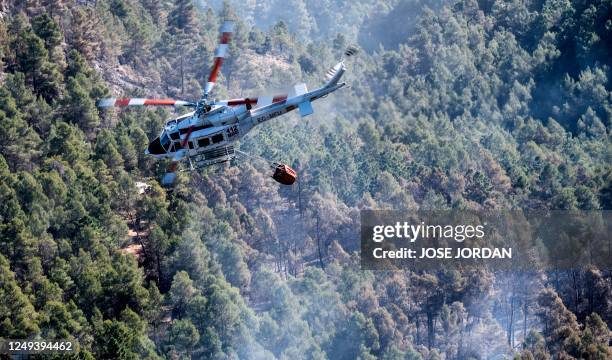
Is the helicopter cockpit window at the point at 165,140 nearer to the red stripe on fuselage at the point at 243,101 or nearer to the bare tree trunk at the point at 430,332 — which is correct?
the red stripe on fuselage at the point at 243,101

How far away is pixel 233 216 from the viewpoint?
440ft

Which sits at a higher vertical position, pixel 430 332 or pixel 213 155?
pixel 213 155

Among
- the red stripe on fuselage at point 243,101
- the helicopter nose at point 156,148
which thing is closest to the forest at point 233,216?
the helicopter nose at point 156,148

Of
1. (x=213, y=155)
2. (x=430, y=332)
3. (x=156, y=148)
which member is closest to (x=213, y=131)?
(x=213, y=155)

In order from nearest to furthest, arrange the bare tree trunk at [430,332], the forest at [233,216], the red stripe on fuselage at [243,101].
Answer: the red stripe on fuselage at [243,101] < the forest at [233,216] < the bare tree trunk at [430,332]

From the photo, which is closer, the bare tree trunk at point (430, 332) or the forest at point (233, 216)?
the forest at point (233, 216)

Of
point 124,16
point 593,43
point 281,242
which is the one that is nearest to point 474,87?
point 593,43

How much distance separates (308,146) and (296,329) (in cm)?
4204

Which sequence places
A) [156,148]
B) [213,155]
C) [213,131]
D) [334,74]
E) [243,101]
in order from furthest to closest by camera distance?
[334,74], [156,148], [213,155], [213,131], [243,101]

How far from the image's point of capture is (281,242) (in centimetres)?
14162

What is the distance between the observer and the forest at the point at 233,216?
361 feet

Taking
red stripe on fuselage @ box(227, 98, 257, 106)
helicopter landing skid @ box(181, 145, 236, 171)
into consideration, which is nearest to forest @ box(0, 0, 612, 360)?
helicopter landing skid @ box(181, 145, 236, 171)

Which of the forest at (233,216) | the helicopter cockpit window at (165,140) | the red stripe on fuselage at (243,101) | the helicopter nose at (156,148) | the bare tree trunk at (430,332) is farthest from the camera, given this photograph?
the bare tree trunk at (430,332)

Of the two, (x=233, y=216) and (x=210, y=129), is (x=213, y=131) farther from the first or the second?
(x=233, y=216)
